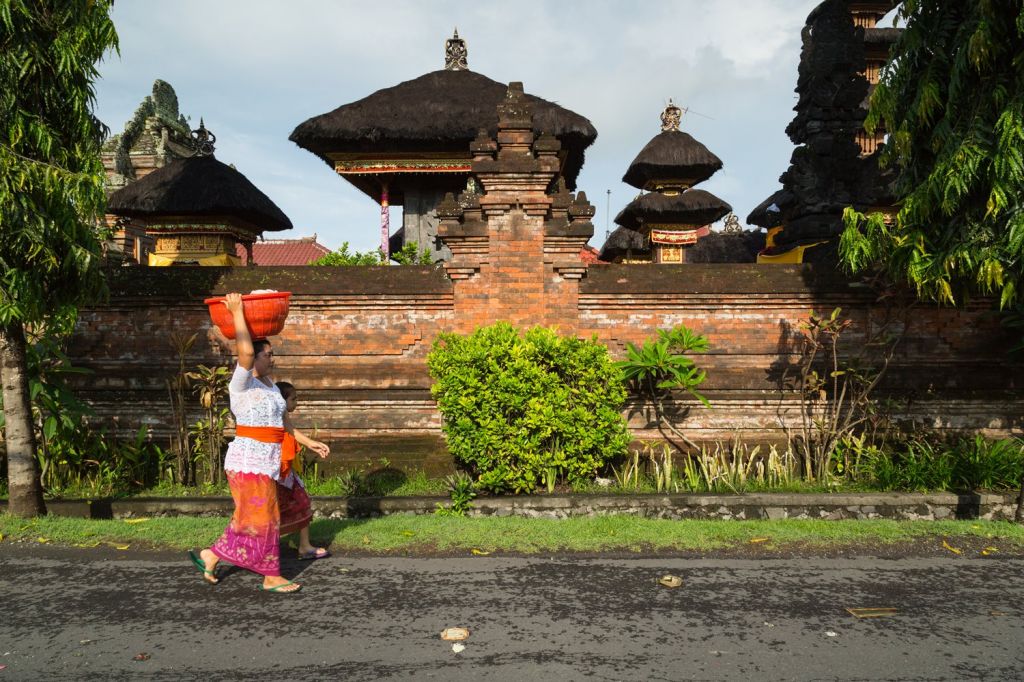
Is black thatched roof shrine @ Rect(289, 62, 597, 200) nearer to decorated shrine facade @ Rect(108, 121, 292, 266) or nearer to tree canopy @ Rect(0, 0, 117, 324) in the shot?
decorated shrine facade @ Rect(108, 121, 292, 266)

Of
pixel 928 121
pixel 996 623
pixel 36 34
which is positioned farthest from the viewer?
pixel 928 121

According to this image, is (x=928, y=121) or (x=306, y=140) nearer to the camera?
(x=928, y=121)

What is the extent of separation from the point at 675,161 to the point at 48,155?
17.5 metres

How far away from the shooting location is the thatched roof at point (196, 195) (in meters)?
14.5

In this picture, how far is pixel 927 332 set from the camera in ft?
22.2

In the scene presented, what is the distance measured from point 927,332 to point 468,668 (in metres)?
6.26

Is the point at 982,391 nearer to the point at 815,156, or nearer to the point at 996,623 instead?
the point at 996,623

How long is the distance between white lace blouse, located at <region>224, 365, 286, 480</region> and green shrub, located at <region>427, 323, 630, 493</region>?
6.51 ft

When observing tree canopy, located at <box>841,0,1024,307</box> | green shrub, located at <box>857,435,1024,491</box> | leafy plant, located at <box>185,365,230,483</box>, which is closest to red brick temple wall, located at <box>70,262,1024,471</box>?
leafy plant, located at <box>185,365,230,483</box>

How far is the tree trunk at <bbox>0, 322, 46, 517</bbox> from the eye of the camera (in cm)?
505

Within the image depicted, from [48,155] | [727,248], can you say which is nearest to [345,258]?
[48,155]

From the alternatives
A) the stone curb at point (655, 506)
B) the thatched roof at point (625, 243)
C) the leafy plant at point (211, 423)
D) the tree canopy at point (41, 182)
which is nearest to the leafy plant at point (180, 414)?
the leafy plant at point (211, 423)

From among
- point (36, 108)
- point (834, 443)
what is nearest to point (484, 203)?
point (36, 108)

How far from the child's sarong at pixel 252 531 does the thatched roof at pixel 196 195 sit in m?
12.2
